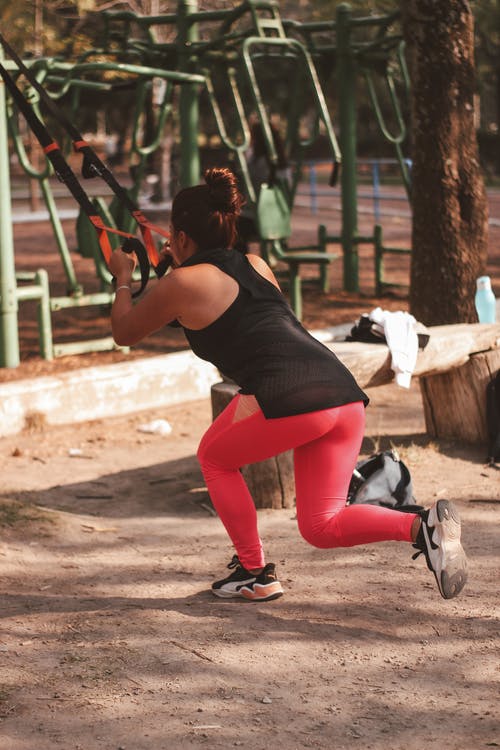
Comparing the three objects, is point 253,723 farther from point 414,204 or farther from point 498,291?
point 498,291

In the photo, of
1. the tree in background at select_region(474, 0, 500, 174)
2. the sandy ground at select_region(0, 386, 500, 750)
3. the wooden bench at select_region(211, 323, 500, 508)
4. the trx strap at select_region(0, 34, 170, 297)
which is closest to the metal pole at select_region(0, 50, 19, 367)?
the sandy ground at select_region(0, 386, 500, 750)

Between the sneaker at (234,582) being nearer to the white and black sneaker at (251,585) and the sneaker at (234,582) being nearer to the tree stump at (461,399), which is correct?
the white and black sneaker at (251,585)

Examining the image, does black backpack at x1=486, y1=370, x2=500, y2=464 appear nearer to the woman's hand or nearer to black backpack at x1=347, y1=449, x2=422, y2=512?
black backpack at x1=347, y1=449, x2=422, y2=512

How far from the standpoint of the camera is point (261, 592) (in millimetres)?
4395

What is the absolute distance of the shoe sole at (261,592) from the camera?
4.39 meters

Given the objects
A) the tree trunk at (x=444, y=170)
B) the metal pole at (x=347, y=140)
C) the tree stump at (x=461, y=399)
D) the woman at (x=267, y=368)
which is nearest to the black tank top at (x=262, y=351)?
the woman at (x=267, y=368)

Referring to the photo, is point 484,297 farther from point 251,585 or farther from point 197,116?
point 197,116

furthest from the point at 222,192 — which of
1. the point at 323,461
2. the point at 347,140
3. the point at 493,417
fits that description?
the point at 347,140

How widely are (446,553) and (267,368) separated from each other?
84 cm

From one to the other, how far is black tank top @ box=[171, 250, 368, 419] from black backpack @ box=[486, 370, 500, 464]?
8.67 feet

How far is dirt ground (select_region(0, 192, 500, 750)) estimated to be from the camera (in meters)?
3.31

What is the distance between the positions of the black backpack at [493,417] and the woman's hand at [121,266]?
2.98 meters

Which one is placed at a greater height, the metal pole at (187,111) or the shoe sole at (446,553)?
the metal pole at (187,111)

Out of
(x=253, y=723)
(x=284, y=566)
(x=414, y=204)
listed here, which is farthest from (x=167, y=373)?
(x=253, y=723)
